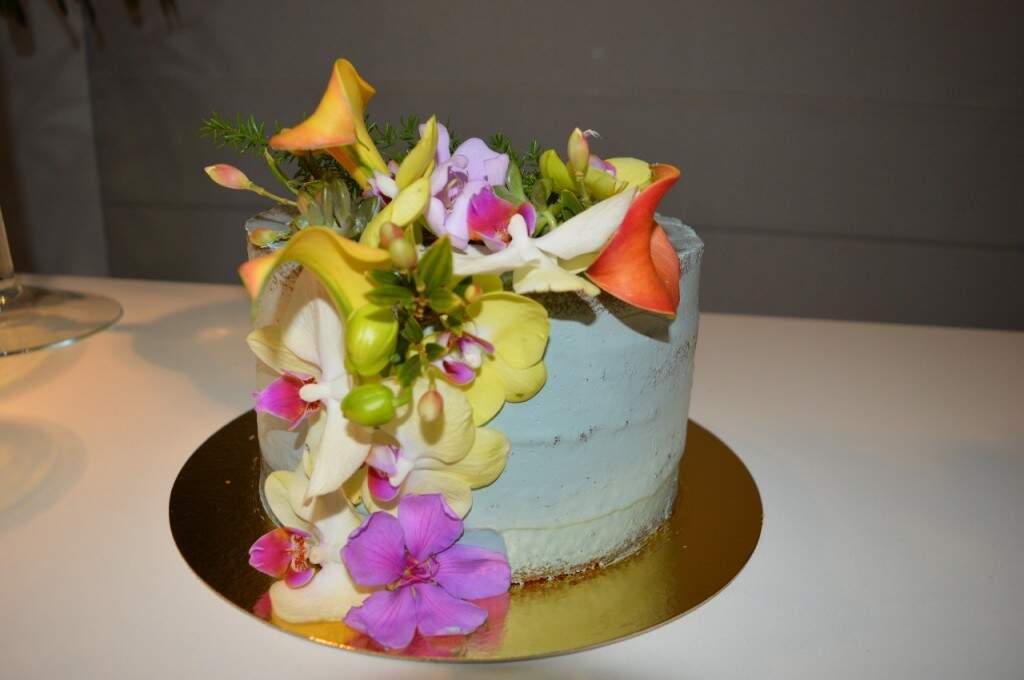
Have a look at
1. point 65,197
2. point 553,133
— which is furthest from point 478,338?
point 65,197

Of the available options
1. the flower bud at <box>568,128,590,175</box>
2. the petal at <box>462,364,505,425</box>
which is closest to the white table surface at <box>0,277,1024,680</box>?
the petal at <box>462,364,505,425</box>

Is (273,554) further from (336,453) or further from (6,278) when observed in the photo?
(6,278)

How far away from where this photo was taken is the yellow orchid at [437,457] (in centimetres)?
40

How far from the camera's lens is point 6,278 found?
2.72 ft

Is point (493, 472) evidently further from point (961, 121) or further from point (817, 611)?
point (961, 121)

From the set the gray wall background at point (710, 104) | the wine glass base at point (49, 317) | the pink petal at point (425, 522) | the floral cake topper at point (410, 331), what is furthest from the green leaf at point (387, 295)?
the gray wall background at point (710, 104)

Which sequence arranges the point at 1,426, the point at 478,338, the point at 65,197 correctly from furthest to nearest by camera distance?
the point at 65,197 → the point at 1,426 → the point at 478,338

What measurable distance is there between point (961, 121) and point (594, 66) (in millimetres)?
488

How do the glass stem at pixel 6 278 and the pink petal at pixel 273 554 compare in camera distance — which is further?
the glass stem at pixel 6 278

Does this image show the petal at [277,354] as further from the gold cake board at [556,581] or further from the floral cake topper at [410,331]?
the gold cake board at [556,581]

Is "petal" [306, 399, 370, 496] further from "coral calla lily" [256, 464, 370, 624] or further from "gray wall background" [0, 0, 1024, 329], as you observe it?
"gray wall background" [0, 0, 1024, 329]

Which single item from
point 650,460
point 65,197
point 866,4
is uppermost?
point 866,4

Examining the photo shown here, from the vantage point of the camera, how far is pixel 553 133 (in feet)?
4.17

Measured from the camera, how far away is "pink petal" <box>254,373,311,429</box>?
0.42m
